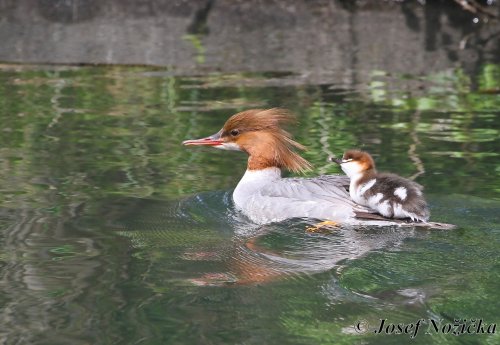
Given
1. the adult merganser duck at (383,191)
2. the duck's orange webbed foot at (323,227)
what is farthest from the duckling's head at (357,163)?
the duck's orange webbed foot at (323,227)

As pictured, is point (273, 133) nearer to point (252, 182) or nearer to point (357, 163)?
point (252, 182)

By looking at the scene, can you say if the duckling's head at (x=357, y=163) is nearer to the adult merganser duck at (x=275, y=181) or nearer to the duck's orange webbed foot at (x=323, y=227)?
the adult merganser duck at (x=275, y=181)

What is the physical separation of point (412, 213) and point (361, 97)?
15.2ft

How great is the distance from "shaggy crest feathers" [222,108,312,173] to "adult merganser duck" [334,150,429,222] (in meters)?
0.75

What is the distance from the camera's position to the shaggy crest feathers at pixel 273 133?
26.4 feet

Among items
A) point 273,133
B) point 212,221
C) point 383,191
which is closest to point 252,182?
point 273,133

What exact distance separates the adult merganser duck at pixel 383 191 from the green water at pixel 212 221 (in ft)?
0.52

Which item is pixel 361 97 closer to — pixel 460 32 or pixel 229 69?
pixel 229 69

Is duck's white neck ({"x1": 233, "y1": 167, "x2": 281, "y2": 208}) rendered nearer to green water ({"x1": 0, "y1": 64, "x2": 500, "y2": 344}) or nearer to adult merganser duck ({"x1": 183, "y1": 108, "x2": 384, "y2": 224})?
adult merganser duck ({"x1": 183, "y1": 108, "x2": 384, "y2": 224})

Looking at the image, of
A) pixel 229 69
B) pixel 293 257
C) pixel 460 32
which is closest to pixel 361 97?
pixel 229 69

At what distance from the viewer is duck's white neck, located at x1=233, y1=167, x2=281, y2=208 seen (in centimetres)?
761

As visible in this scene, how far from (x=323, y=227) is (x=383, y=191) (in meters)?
0.46

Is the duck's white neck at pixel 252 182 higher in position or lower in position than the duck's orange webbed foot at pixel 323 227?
higher

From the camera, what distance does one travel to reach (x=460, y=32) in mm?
14383
